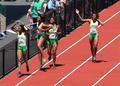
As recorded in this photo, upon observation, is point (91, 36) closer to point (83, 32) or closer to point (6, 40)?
point (83, 32)

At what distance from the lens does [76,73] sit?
933 inches

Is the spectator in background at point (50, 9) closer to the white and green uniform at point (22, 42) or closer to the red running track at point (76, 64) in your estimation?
the red running track at point (76, 64)

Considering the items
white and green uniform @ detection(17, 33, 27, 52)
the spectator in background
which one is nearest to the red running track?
white and green uniform @ detection(17, 33, 27, 52)

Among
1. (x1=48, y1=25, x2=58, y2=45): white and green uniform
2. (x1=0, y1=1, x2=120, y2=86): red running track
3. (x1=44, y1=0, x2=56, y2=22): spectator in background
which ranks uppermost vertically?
(x1=48, y1=25, x2=58, y2=45): white and green uniform

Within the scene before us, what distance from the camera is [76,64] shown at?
24594mm

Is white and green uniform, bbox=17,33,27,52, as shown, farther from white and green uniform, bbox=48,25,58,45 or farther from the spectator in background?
the spectator in background

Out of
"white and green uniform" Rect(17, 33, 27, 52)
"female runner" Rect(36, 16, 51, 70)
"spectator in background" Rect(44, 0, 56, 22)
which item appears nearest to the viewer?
"white and green uniform" Rect(17, 33, 27, 52)

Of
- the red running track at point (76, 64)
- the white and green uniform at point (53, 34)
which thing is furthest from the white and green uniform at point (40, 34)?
the red running track at point (76, 64)

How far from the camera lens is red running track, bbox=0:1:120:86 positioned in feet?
75.8

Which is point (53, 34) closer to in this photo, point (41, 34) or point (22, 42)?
point (41, 34)

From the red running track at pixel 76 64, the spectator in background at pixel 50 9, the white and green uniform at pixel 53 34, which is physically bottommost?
the red running track at pixel 76 64

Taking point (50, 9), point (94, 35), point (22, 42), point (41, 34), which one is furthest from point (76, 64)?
point (50, 9)

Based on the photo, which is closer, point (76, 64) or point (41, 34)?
point (41, 34)

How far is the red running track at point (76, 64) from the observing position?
2311cm
